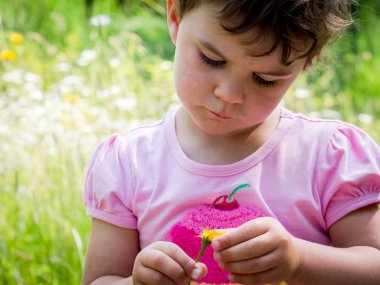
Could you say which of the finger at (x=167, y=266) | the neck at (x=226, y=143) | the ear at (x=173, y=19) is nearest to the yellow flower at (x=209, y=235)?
the finger at (x=167, y=266)

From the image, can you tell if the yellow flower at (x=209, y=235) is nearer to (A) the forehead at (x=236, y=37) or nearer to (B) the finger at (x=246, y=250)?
(B) the finger at (x=246, y=250)

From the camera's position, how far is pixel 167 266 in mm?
1468

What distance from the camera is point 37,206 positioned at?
2.50 m

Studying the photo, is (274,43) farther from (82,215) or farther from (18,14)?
(18,14)

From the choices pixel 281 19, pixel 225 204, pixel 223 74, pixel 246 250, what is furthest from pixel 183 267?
pixel 281 19

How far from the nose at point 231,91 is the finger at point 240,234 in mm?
292

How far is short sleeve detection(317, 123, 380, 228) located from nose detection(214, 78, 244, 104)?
320 mm

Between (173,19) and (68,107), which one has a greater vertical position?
(173,19)

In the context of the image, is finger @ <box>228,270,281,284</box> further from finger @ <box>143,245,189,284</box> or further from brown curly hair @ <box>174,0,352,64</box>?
brown curly hair @ <box>174,0,352,64</box>

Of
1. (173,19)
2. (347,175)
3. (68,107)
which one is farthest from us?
(68,107)

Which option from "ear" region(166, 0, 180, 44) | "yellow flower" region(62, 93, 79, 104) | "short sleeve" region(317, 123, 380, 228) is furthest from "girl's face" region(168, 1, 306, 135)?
"yellow flower" region(62, 93, 79, 104)

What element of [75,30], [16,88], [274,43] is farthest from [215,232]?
[75,30]

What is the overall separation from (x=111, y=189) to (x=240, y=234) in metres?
0.52

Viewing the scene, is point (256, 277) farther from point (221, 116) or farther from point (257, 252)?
point (221, 116)
